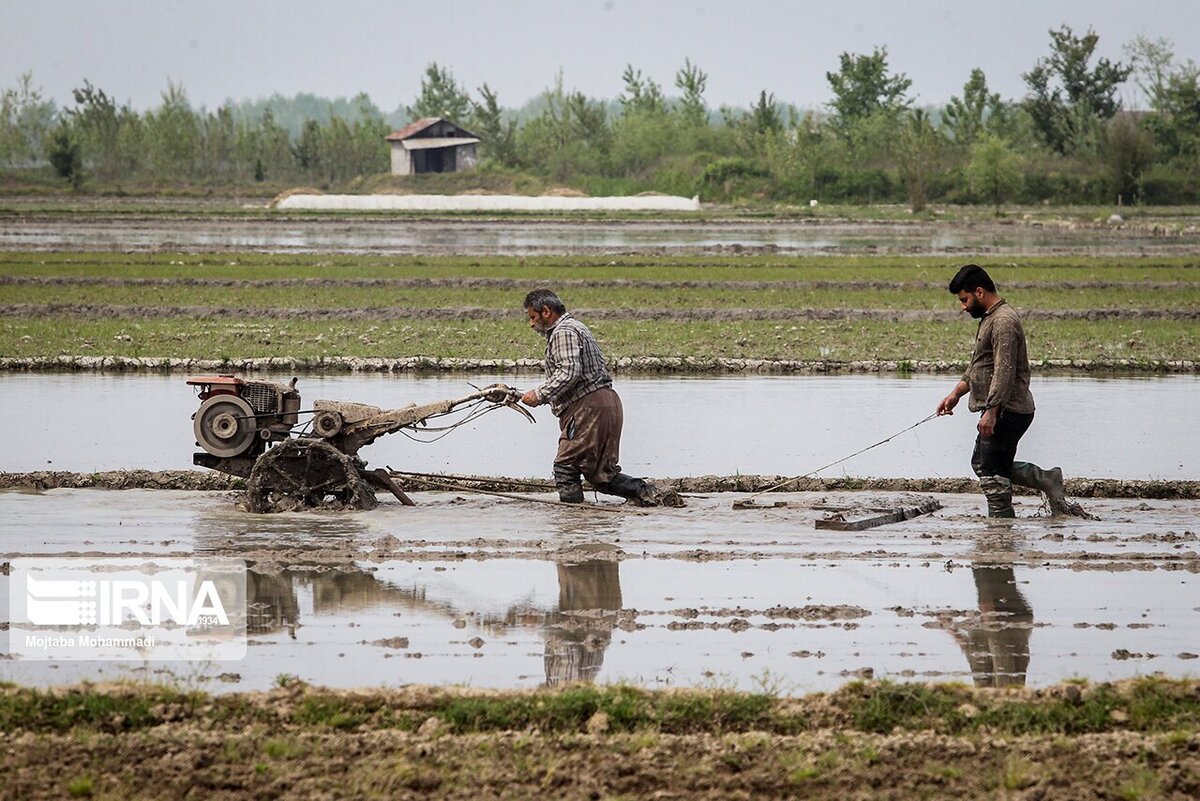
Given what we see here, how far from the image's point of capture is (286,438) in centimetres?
1109

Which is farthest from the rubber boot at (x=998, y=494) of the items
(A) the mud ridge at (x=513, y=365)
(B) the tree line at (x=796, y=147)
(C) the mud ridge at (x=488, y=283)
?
(B) the tree line at (x=796, y=147)

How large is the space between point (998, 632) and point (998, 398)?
3104 millimetres

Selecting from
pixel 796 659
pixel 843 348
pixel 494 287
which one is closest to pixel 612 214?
pixel 494 287

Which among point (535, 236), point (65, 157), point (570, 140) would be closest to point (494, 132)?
point (570, 140)

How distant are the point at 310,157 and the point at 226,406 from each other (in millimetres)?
95824

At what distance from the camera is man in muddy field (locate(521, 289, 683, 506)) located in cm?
1101

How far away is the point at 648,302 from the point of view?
2838 cm

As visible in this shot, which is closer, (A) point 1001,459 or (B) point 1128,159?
(A) point 1001,459

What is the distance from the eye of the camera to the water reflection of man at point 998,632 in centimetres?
691

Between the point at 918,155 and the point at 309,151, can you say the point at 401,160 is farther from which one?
the point at 918,155

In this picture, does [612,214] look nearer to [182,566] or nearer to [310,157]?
[310,157]

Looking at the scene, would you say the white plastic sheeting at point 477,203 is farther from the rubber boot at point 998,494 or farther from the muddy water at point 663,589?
the rubber boot at point 998,494

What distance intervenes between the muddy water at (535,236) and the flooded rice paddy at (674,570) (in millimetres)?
28758

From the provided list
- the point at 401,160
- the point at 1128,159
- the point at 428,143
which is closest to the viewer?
the point at 1128,159
